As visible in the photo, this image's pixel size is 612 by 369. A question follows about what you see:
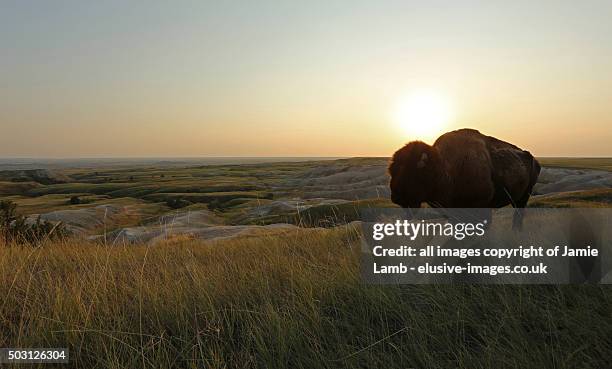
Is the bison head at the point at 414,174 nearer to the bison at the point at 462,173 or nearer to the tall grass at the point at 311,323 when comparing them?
the bison at the point at 462,173

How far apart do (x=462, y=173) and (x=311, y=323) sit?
5.88 metres

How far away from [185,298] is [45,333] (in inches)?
52.5

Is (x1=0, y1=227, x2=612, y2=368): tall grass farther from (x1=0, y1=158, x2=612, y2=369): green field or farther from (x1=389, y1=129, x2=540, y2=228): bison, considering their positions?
(x1=389, y1=129, x2=540, y2=228): bison

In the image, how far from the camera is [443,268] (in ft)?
18.2

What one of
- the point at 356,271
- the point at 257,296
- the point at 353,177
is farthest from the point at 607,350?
the point at 353,177

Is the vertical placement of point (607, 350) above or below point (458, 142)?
below

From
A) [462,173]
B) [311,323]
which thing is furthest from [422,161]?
[311,323]

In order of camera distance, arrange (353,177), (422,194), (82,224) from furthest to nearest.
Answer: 1. (353,177)
2. (82,224)
3. (422,194)

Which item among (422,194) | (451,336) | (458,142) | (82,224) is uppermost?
(458,142)

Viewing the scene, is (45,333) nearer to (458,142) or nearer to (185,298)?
(185,298)

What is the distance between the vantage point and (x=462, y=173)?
8.60 meters

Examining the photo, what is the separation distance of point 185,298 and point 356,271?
7.21ft

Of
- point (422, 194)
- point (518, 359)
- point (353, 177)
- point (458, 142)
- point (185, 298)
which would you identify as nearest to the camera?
point (518, 359)

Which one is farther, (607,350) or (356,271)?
(356,271)
